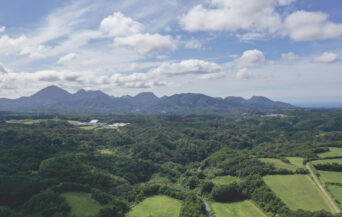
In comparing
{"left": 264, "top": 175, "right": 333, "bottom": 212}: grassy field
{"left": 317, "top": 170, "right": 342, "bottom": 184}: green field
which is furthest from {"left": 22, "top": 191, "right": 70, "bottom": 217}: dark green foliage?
{"left": 317, "top": 170, "right": 342, "bottom": 184}: green field

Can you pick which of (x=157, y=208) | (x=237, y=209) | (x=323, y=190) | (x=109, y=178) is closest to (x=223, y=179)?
(x=237, y=209)

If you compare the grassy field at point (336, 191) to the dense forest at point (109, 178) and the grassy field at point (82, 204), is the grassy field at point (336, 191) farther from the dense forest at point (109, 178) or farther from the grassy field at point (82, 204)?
the grassy field at point (82, 204)

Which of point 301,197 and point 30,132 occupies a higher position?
point 30,132

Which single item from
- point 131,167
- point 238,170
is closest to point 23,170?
point 131,167

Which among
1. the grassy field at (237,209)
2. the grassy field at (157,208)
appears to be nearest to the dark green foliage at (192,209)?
the grassy field at (157,208)

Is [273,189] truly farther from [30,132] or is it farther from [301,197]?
[30,132]

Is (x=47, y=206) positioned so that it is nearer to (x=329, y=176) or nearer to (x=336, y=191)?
(x=336, y=191)

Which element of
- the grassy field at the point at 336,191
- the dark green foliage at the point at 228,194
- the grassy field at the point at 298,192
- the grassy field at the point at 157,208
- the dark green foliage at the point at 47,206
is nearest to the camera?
the dark green foliage at the point at 47,206
